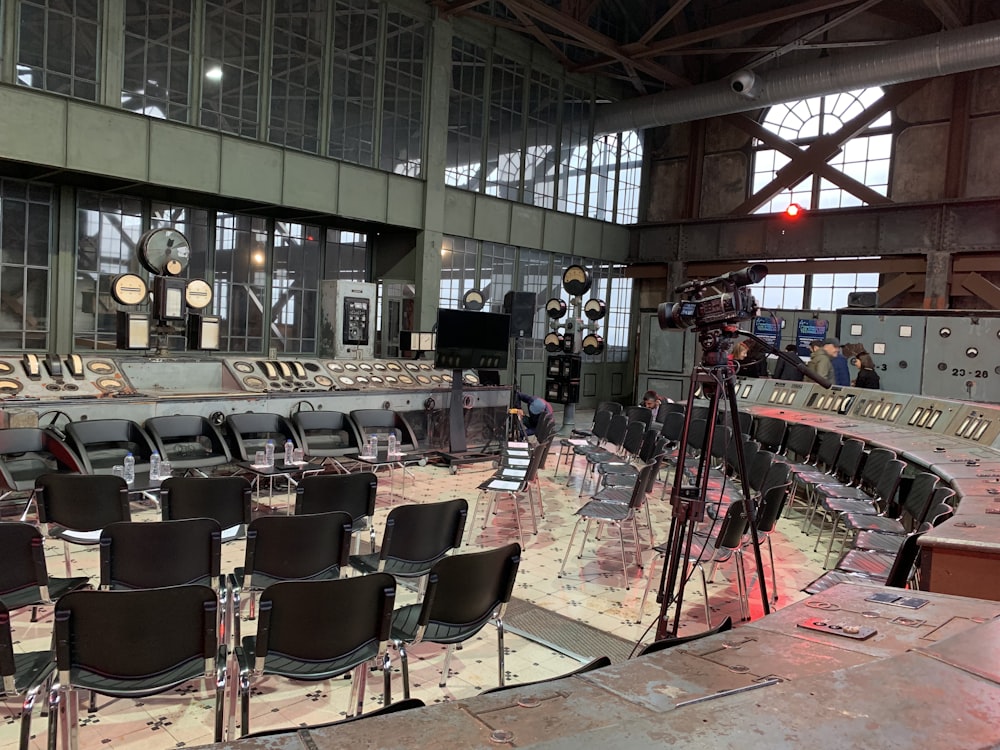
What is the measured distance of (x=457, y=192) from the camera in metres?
13.9

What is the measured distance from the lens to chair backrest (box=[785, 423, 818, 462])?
796cm

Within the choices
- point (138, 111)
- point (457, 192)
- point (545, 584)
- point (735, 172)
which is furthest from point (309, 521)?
point (735, 172)

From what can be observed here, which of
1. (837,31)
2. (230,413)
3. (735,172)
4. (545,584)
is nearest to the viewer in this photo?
(545,584)

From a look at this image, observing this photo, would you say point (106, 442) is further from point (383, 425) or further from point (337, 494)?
point (337, 494)

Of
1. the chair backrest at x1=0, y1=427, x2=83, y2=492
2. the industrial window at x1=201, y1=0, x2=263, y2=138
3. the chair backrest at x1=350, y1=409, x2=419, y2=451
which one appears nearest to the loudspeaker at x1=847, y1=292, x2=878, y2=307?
the chair backrest at x1=350, y1=409, x2=419, y2=451

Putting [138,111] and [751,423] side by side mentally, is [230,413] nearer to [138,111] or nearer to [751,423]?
[138,111]

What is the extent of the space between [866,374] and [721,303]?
7.76 metres

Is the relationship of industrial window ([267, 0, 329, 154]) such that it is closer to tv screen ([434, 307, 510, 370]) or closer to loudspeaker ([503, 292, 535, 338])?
loudspeaker ([503, 292, 535, 338])

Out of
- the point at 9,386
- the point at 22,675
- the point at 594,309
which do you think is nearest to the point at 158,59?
the point at 9,386

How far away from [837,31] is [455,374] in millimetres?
12030

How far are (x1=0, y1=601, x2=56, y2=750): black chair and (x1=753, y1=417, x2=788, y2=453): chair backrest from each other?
754cm

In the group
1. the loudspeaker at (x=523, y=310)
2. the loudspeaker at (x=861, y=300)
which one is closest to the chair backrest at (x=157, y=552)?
the loudspeaker at (x=523, y=310)

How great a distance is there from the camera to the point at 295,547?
367 centimetres

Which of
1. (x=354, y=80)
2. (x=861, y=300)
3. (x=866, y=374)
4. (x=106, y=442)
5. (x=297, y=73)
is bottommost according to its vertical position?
(x=106, y=442)
